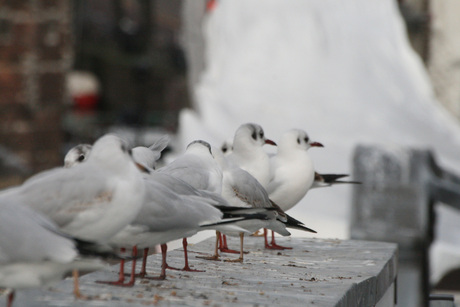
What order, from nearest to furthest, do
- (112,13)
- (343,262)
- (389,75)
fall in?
(343,262) → (389,75) → (112,13)

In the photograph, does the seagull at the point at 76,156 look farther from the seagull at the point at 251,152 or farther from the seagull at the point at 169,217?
the seagull at the point at 251,152

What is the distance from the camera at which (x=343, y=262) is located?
3977 millimetres

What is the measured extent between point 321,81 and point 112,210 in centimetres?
624

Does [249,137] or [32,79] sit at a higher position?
[32,79]

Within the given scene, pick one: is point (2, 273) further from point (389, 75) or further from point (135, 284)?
point (389, 75)

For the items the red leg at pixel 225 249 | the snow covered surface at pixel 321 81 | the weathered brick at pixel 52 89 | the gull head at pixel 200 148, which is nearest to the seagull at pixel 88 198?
the gull head at pixel 200 148

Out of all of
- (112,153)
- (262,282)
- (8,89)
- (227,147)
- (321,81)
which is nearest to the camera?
(112,153)

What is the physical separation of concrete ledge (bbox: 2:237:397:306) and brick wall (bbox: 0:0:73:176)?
13.6 feet

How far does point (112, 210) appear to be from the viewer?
8.93ft

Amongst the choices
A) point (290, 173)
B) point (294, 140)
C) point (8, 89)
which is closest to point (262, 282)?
point (290, 173)

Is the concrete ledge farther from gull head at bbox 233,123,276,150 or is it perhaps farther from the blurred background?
the blurred background

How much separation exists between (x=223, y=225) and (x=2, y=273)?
79 cm

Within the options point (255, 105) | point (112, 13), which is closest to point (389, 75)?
point (255, 105)

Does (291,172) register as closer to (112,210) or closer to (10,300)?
(112,210)
